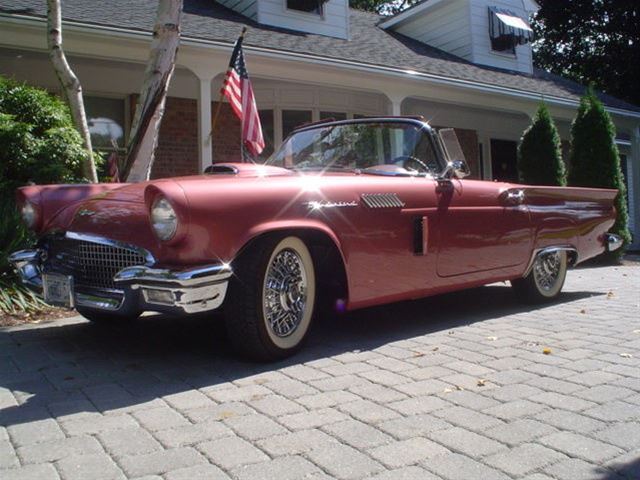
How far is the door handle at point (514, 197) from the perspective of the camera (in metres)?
5.00

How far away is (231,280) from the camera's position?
3.34m

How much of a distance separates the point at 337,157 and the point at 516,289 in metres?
2.20

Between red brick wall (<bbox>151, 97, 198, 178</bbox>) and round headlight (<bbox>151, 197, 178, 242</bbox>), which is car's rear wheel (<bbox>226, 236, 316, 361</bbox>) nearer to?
round headlight (<bbox>151, 197, 178, 242</bbox>)

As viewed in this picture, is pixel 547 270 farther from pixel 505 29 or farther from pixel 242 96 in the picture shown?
pixel 505 29

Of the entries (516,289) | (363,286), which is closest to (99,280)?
(363,286)

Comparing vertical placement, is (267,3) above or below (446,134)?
above

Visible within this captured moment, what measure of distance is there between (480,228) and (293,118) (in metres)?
7.71

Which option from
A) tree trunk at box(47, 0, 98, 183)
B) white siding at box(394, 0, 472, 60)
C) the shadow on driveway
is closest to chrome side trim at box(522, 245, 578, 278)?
the shadow on driveway

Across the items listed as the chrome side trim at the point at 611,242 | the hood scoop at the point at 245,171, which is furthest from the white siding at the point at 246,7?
the hood scoop at the point at 245,171

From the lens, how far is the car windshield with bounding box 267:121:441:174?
15.0ft

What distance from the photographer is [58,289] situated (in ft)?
11.6

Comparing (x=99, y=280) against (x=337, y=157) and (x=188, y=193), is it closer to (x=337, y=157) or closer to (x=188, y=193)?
(x=188, y=193)

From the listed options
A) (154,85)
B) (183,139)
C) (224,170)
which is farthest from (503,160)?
(224,170)

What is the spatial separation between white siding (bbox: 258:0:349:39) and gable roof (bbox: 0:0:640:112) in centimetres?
27
